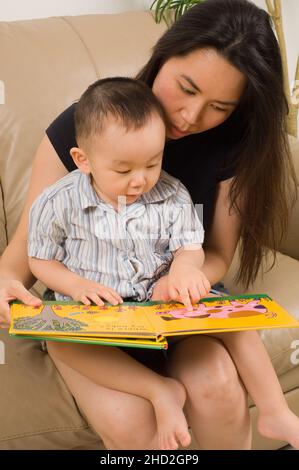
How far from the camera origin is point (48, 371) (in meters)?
1.22

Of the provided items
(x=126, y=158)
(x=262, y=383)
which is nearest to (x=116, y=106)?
(x=126, y=158)

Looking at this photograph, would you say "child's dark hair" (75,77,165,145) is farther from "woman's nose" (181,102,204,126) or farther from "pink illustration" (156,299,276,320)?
"pink illustration" (156,299,276,320)

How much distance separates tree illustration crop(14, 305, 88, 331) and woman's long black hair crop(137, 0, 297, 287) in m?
0.49

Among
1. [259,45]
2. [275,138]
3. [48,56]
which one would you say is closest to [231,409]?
[275,138]

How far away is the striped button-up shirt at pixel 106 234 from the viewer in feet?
3.71

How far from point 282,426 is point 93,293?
402 mm

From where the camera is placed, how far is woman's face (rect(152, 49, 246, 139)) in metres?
1.11

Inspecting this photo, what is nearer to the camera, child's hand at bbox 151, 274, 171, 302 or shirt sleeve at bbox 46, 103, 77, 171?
child's hand at bbox 151, 274, 171, 302

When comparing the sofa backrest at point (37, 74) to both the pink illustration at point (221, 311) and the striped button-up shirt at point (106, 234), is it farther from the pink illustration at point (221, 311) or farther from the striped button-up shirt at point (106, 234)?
the pink illustration at point (221, 311)

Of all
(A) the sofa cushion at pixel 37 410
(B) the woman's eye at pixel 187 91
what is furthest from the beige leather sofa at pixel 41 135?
(B) the woman's eye at pixel 187 91

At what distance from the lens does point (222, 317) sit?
100cm

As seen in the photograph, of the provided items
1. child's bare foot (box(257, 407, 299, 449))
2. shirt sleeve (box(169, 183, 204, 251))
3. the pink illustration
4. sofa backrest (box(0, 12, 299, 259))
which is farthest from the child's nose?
sofa backrest (box(0, 12, 299, 259))

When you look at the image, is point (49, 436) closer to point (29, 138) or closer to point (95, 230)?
point (95, 230)

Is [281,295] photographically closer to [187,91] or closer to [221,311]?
[221,311]
